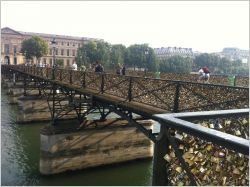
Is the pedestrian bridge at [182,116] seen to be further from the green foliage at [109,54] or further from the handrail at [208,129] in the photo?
the green foliage at [109,54]

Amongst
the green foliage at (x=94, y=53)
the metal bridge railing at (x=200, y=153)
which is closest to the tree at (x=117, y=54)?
the green foliage at (x=94, y=53)

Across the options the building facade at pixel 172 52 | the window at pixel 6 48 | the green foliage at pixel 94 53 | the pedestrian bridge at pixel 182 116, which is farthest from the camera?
the building facade at pixel 172 52

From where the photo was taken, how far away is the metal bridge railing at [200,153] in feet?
8.41

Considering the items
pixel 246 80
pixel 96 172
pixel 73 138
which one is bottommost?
pixel 96 172

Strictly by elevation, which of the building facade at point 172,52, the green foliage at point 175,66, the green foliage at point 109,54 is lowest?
the green foliage at point 175,66

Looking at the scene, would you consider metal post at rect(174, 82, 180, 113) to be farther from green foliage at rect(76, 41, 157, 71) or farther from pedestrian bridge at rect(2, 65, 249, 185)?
green foliage at rect(76, 41, 157, 71)

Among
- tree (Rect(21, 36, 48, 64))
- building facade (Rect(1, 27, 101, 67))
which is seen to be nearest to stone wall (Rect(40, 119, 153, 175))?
tree (Rect(21, 36, 48, 64))

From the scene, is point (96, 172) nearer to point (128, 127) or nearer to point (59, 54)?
point (128, 127)

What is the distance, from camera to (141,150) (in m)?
20.2

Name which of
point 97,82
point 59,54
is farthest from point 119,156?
point 59,54

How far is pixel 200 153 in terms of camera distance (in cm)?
288

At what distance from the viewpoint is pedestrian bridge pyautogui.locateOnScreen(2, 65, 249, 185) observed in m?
2.70

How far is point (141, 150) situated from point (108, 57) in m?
79.6

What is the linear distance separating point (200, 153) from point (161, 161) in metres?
0.42
